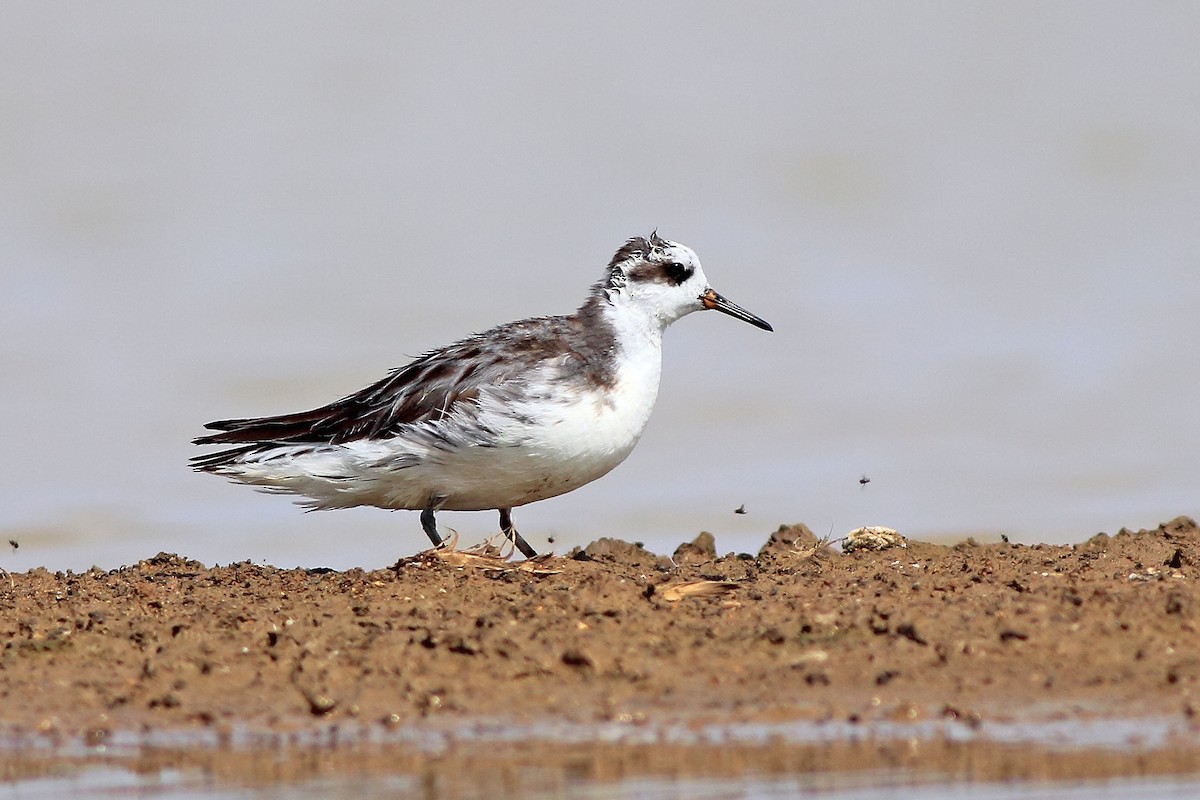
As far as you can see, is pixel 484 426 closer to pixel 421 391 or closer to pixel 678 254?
pixel 421 391

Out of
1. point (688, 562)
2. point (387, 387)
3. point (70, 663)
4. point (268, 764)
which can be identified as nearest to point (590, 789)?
point (268, 764)

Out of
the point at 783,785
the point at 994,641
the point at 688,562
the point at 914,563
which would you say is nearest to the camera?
the point at 783,785

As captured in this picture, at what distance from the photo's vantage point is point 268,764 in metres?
6.83

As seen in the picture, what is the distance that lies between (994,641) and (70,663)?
13.7ft

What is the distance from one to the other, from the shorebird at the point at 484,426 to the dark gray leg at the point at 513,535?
0.01m

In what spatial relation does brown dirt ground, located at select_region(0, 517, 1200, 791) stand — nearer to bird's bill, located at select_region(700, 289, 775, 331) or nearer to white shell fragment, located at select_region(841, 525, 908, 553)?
white shell fragment, located at select_region(841, 525, 908, 553)

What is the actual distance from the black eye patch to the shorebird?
8.5 inches

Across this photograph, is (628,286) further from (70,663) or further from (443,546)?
(70,663)

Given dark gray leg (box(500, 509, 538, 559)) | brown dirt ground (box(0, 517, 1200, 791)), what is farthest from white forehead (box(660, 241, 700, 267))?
brown dirt ground (box(0, 517, 1200, 791))

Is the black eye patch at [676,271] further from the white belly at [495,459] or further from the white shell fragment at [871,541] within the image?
the white shell fragment at [871,541]

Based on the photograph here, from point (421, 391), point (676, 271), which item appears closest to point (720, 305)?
point (676, 271)

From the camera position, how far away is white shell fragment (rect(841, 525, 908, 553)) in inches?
423

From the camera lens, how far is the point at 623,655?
25.7ft

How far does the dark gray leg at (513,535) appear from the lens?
11.2m
